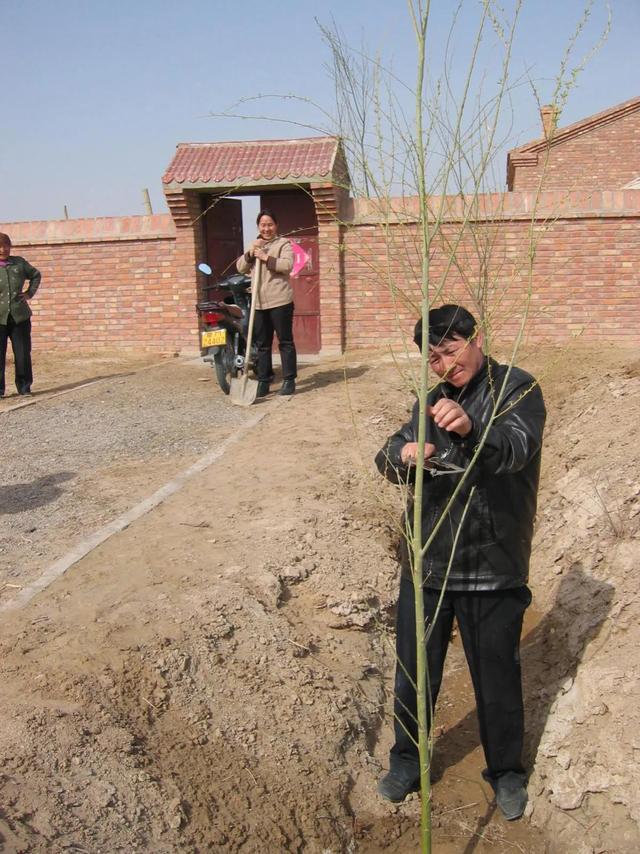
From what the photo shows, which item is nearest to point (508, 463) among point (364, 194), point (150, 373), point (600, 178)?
point (364, 194)

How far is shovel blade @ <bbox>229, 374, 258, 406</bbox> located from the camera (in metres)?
8.87

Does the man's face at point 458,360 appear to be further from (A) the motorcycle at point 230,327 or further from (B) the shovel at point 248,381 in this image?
A: (A) the motorcycle at point 230,327

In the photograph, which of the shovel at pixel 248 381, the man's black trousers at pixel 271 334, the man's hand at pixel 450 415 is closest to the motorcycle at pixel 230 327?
the man's black trousers at pixel 271 334

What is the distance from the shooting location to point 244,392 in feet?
29.2

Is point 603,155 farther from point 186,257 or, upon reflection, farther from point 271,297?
point 271,297

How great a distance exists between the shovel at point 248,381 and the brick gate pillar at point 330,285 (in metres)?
3.05

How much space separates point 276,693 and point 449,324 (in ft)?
6.26

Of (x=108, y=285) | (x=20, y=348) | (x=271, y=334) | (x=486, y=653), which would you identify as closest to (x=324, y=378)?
(x=271, y=334)

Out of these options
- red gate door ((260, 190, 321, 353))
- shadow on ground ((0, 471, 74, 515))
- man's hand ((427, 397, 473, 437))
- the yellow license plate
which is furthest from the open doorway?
man's hand ((427, 397, 473, 437))

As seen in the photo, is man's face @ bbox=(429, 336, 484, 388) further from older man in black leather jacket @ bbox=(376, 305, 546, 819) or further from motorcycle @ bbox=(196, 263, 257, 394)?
motorcycle @ bbox=(196, 263, 257, 394)

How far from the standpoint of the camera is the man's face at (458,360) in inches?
118

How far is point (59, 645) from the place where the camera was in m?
3.68

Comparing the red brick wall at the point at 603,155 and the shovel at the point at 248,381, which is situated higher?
the red brick wall at the point at 603,155

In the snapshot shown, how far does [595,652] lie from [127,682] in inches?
89.9
